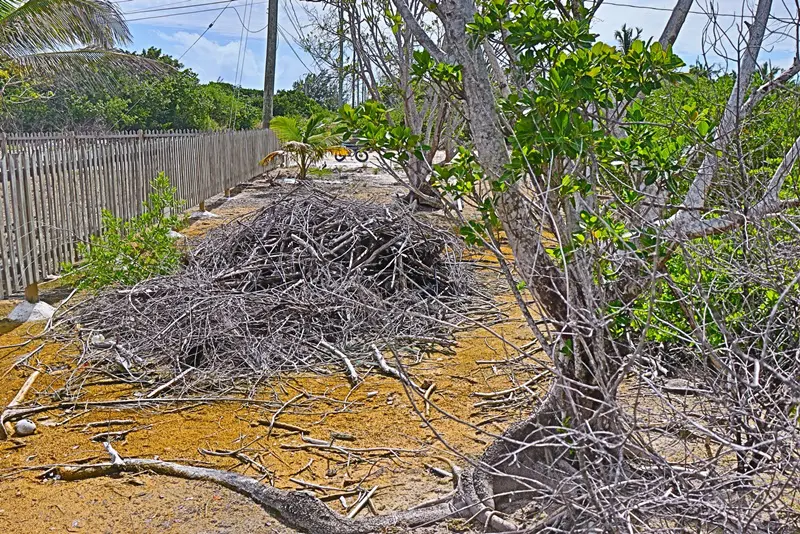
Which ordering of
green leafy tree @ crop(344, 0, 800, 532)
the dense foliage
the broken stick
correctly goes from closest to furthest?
green leafy tree @ crop(344, 0, 800, 532) → the broken stick → the dense foliage

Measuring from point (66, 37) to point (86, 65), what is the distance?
1.55m

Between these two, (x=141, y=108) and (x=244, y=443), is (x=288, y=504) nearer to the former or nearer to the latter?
(x=244, y=443)

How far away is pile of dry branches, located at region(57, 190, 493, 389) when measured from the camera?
560 centimetres

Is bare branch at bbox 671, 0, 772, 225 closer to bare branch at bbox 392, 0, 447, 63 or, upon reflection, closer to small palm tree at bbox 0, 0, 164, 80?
bare branch at bbox 392, 0, 447, 63

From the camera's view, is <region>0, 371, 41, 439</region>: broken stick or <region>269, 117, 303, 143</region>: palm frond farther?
<region>269, 117, 303, 143</region>: palm frond

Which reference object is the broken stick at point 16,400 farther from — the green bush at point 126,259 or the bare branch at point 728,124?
the bare branch at point 728,124

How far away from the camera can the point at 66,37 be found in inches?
560

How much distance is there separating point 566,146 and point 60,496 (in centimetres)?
304

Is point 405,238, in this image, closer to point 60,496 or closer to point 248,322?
point 248,322

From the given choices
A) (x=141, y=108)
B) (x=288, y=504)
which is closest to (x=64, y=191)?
(x=288, y=504)

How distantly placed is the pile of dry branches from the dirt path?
35 centimetres

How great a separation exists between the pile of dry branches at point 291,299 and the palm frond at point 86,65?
9607 mm

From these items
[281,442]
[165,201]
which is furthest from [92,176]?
[281,442]

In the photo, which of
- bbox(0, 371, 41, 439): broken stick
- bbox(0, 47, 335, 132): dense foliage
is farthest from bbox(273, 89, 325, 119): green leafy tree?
bbox(0, 371, 41, 439): broken stick
